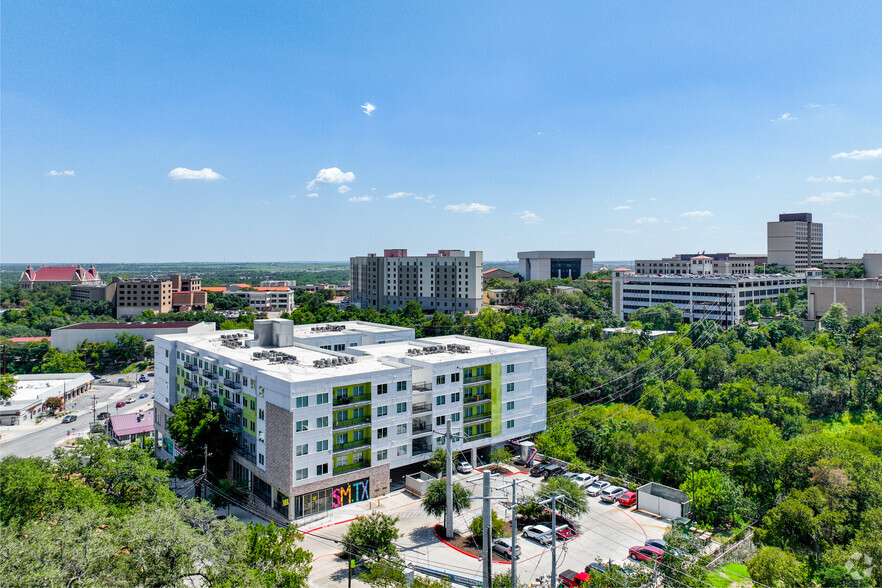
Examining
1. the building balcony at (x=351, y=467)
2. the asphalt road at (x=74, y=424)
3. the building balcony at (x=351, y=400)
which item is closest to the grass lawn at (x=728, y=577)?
the building balcony at (x=351, y=467)

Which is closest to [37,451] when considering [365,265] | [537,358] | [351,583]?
[351,583]

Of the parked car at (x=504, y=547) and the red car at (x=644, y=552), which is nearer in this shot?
the red car at (x=644, y=552)

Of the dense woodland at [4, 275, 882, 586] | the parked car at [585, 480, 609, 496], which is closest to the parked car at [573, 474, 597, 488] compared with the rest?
the parked car at [585, 480, 609, 496]

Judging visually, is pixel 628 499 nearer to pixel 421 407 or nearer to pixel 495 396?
pixel 495 396

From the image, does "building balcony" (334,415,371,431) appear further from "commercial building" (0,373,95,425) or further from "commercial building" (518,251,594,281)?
"commercial building" (518,251,594,281)

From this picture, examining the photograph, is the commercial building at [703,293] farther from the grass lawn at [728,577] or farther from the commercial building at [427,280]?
the grass lawn at [728,577]

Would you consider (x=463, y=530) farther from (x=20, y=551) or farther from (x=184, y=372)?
(x=184, y=372)

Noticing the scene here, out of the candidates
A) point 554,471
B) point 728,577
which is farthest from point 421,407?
point 728,577
